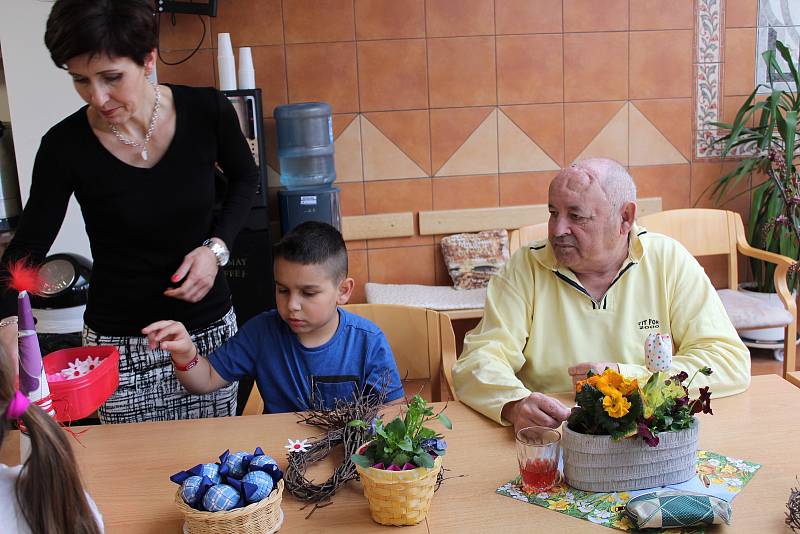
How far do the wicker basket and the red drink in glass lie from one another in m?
0.45

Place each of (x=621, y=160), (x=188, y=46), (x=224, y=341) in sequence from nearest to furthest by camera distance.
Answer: (x=224, y=341) < (x=188, y=46) < (x=621, y=160)

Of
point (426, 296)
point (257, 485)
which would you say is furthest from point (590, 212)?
point (426, 296)

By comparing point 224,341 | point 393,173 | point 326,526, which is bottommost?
point 326,526

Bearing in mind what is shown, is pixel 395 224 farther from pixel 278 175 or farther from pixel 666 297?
pixel 666 297

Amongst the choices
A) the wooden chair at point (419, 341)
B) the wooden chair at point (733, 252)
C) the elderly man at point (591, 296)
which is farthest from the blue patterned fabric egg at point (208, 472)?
the wooden chair at point (733, 252)

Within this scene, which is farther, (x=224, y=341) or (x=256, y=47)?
(x=256, y=47)

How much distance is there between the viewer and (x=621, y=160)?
4.67 m

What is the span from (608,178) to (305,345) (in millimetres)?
880

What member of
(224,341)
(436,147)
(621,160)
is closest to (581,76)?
(621,160)

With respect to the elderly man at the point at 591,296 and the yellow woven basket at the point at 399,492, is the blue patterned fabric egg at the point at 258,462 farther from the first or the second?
the elderly man at the point at 591,296

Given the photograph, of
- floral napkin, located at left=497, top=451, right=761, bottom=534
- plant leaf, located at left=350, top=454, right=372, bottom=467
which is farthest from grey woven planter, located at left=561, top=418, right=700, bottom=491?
plant leaf, located at left=350, top=454, right=372, bottom=467

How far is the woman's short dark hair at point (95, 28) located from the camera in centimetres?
175

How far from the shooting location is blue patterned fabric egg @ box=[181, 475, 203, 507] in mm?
1264

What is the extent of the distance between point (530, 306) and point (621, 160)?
2.86 metres
